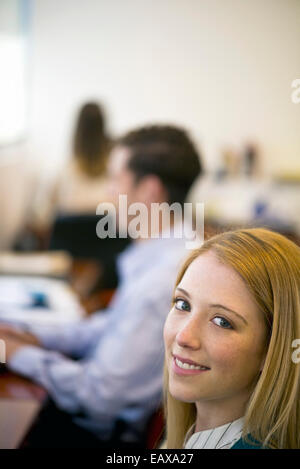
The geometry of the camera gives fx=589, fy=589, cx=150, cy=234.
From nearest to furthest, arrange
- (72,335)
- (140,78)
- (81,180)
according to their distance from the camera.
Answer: (72,335)
(140,78)
(81,180)

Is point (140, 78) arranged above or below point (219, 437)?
above

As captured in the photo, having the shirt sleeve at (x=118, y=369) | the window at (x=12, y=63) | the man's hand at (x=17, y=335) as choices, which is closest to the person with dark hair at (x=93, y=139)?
the window at (x=12, y=63)

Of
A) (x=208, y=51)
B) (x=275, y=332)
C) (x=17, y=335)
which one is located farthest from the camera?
(x=17, y=335)

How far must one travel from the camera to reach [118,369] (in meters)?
1.26

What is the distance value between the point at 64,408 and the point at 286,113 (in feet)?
2.71

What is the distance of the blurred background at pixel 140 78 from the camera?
0.91 meters

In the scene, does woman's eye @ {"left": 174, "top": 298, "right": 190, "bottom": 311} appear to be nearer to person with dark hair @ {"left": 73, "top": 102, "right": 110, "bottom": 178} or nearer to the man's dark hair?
the man's dark hair

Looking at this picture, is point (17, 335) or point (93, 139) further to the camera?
point (93, 139)

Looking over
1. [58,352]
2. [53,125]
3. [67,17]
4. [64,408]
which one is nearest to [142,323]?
[64,408]

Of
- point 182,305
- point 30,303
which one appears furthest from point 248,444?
point 30,303

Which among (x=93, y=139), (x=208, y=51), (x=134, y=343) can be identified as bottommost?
(x=134, y=343)

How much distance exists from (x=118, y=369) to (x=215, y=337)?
0.61 metres

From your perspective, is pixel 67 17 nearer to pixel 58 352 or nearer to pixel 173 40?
pixel 173 40

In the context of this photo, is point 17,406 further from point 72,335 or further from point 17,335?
point 72,335
